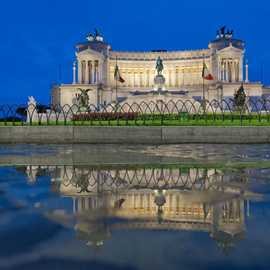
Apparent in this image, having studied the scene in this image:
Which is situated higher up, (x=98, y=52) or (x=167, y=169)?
(x=98, y=52)

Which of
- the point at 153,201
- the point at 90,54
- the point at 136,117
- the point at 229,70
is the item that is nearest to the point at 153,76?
the point at 90,54

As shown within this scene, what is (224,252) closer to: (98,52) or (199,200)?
(199,200)

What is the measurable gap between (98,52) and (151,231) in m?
97.2

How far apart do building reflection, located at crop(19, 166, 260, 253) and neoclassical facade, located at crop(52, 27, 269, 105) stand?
8079 cm

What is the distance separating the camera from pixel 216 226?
20.4ft

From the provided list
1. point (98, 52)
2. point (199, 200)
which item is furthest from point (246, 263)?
point (98, 52)

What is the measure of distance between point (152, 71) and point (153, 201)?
102150mm

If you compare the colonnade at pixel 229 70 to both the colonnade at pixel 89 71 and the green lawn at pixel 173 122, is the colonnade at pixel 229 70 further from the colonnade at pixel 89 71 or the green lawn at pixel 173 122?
the green lawn at pixel 173 122

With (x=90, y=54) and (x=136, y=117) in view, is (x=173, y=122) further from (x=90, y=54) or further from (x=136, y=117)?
(x=90, y=54)

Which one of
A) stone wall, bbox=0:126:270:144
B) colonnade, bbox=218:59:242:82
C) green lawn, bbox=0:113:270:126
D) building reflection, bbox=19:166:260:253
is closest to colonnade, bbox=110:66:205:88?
colonnade, bbox=218:59:242:82

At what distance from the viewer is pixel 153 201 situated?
26.4 feet

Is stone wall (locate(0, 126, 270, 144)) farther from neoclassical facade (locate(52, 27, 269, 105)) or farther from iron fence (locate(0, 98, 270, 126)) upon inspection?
neoclassical facade (locate(52, 27, 269, 105))

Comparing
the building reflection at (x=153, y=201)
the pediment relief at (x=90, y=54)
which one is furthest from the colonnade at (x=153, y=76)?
the building reflection at (x=153, y=201)

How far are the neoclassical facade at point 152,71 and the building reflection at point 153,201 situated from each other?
80.8 meters
